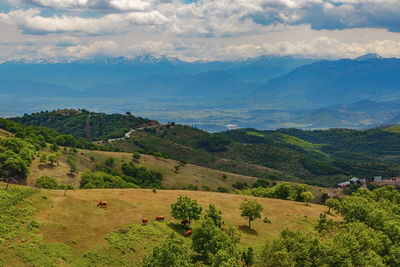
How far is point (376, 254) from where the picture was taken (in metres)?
60.4

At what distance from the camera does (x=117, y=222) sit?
68062mm

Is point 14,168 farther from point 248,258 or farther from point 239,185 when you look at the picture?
point 239,185

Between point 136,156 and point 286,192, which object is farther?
point 136,156

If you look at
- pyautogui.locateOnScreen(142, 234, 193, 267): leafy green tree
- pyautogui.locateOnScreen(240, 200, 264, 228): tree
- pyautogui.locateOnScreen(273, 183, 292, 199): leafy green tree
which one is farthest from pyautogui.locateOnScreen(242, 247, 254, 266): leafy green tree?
pyautogui.locateOnScreen(273, 183, 292, 199): leafy green tree

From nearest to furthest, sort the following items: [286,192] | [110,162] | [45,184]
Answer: [45,184] → [286,192] → [110,162]

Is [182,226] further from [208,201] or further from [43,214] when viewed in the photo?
[43,214]

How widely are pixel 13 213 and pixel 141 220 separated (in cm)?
2475

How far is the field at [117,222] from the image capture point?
192 feet

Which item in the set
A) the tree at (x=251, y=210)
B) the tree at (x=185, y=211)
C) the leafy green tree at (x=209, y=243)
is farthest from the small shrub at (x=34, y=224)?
the tree at (x=251, y=210)

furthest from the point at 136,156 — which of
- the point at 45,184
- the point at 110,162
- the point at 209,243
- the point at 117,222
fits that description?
the point at 209,243

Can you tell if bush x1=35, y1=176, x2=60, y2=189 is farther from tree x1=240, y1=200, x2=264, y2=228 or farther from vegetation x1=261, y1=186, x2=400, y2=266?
vegetation x1=261, y1=186, x2=400, y2=266

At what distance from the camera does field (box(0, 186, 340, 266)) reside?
58.7 m

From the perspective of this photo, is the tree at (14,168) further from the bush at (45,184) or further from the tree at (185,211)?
the tree at (185,211)

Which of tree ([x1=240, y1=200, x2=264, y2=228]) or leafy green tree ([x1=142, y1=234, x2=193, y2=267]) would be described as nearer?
leafy green tree ([x1=142, y1=234, x2=193, y2=267])
